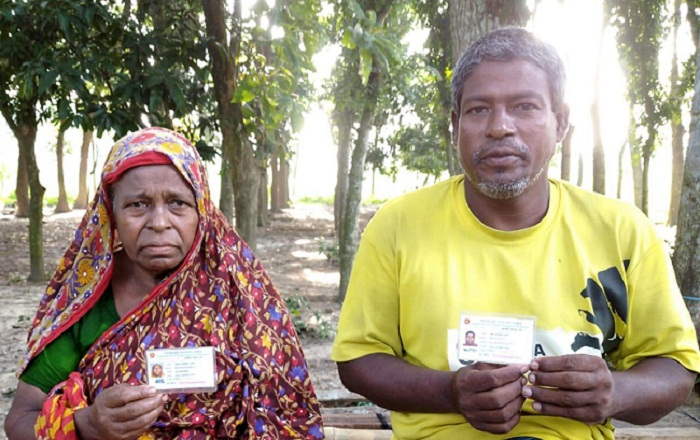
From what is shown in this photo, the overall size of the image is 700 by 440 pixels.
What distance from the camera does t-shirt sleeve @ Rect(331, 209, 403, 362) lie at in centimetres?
197

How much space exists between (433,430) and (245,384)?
601 millimetres

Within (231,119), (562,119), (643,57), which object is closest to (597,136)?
(643,57)

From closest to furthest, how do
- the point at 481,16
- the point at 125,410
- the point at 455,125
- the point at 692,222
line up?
the point at 125,410
the point at 455,125
the point at 481,16
the point at 692,222

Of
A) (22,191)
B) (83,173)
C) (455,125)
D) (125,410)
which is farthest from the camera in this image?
(83,173)

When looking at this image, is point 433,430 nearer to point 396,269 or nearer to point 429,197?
point 396,269

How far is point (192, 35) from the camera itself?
525cm

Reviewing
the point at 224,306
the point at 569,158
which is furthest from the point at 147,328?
the point at 569,158

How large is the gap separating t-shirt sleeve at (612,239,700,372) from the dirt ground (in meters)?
2.20

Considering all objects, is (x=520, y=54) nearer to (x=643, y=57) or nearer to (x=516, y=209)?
(x=516, y=209)

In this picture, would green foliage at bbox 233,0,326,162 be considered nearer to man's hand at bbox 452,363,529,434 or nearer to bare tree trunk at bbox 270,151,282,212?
man's hand at bbox 452,363,529,434

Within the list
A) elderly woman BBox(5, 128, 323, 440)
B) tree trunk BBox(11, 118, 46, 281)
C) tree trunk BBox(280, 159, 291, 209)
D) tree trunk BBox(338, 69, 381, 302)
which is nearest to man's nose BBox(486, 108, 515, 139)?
elderly woman BBox(5, 128, 323, 440)

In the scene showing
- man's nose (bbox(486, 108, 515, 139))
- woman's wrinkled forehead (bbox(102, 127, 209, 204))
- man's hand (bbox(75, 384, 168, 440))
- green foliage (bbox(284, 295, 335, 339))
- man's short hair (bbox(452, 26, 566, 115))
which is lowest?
green foliage (bbox(284, 295, 335, 339))

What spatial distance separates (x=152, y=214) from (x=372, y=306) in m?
0.72

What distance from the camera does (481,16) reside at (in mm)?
3342
